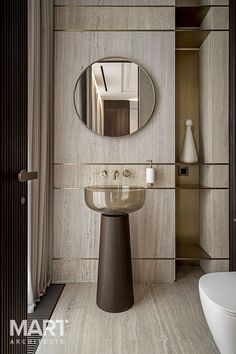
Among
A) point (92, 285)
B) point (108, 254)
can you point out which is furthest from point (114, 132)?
point (92, 285)

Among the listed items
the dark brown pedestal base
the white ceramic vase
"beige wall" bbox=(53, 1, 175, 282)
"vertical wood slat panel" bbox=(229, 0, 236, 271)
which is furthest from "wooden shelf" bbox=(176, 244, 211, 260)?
the white ceramic vase

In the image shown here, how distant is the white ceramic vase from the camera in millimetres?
2605

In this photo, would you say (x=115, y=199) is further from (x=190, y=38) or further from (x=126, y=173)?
(x=190, y=38)

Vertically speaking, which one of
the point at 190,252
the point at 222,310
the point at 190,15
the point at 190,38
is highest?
the point at 190,15

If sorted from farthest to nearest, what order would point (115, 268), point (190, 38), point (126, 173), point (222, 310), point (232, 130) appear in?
point (190, 38) < point (126, 173) < point (232, 130) < point (115, 268) < point (222, 310)

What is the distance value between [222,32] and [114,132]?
130 centimetres

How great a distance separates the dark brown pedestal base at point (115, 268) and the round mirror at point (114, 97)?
0.88m

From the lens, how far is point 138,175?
8.20ft

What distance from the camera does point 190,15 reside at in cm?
262

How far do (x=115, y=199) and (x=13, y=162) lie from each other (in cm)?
102

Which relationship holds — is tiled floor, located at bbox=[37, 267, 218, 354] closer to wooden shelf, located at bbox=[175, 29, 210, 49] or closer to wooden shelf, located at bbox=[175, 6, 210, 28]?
wooden shelf, located at bbox=[175, 29, 210, 49]

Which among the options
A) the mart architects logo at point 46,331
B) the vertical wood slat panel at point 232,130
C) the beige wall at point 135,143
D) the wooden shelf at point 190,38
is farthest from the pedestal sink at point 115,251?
the wooden shelf at point 190,38

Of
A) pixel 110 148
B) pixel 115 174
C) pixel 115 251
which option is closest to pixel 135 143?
pixel 110 148

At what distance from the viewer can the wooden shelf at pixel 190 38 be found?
248cm
